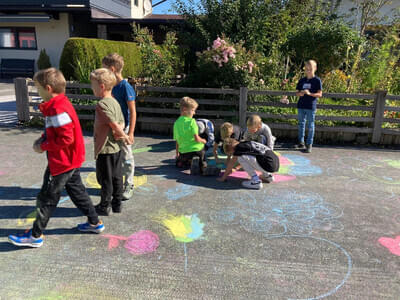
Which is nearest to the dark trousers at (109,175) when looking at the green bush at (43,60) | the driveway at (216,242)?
the driveway at (216,242)

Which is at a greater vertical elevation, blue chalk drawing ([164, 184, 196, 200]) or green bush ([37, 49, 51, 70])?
green bush ([37, 49, 51, 70])

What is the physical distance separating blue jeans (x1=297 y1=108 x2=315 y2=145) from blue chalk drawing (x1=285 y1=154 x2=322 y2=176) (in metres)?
0.54

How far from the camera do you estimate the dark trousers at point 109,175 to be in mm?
3377

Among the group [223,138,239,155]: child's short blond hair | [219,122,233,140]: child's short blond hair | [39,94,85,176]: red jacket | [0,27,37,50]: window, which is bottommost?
[223,138,239,155]: child's short blond hair

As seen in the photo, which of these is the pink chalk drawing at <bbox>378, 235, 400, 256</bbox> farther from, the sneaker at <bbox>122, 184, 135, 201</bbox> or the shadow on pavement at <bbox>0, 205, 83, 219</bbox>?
the shadow on pavement at <bbox>0, 205, 83, 219</bbox>

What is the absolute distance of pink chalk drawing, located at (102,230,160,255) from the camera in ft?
9.82

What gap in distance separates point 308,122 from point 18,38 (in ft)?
64.6

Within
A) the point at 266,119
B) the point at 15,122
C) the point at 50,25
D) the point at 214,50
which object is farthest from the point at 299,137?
the point at 50,25

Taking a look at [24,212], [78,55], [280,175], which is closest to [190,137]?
[280,175]

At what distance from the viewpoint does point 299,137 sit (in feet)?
21.5

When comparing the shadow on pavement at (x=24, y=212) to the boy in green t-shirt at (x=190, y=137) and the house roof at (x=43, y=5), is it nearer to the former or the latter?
the boy in green t-shirt at (x=190, y=137)

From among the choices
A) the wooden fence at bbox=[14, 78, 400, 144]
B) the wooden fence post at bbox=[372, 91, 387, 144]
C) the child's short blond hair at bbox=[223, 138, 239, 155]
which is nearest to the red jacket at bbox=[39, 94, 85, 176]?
the child's short blond hair at bbox=[223, 138, 239, 155]

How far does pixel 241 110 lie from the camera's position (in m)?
7.05

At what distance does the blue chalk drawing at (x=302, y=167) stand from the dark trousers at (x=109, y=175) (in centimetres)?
279
